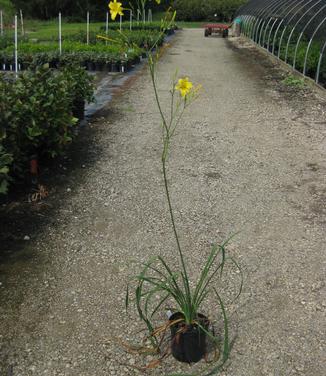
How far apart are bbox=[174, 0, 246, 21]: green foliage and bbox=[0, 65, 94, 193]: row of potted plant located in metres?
42.2

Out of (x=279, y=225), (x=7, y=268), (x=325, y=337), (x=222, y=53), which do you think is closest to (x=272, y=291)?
(x=325, y=337)

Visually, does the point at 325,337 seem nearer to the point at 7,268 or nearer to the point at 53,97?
the point at 7,268

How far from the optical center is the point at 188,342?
2701 millimetres

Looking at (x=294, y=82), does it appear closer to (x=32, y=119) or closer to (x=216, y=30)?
(x=32, y=119)

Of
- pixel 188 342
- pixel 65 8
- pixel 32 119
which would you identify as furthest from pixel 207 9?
pixel 188 342

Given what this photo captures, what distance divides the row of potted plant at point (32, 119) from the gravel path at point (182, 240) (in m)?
0.44

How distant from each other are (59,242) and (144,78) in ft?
29.0

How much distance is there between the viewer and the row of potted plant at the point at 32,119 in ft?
15.4

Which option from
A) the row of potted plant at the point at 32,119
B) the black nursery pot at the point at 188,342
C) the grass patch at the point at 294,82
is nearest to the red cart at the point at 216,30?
the grass patch at the point at 294,82

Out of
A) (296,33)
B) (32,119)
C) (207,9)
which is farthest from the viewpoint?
(207,9)

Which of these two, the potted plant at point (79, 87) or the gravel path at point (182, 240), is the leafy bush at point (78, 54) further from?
→ the gravel path at point (182, 240)

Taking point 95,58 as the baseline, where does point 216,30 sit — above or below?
above

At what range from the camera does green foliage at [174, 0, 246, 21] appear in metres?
45.2

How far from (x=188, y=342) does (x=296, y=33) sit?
45.4 feet
